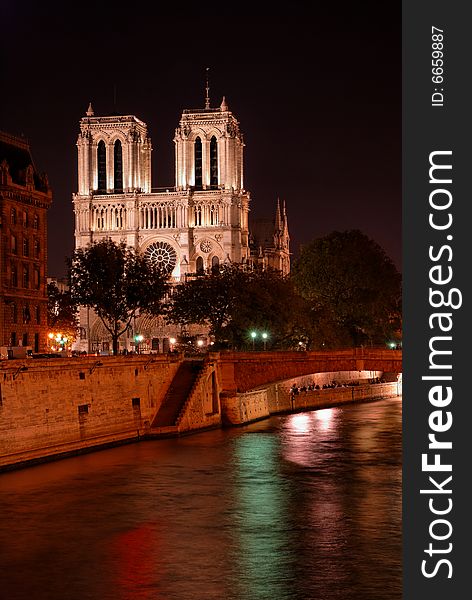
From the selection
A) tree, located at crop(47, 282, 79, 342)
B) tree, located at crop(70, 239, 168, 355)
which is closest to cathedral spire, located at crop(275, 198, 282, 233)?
tree, located at crop(47, 282, 79, 342)

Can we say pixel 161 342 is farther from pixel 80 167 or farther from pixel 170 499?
pixel 170 499

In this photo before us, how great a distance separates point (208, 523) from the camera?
40.1 meters

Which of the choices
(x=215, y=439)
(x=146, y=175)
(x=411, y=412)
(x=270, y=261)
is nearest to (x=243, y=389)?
(x=215, y=439)

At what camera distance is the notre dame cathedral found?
135 meters

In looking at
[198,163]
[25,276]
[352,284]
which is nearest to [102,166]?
[198,163]

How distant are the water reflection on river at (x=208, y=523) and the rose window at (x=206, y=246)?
78062 mm

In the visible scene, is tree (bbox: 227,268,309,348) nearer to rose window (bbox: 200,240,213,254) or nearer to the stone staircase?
the stone staircase

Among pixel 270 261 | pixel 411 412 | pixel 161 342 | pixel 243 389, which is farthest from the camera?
pixel 270 261

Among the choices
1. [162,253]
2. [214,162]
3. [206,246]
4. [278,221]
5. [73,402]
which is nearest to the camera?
[73,402]

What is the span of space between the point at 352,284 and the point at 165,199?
Answer: 4170 centimetres

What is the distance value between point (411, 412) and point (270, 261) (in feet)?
447

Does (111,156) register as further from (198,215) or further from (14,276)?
(14,276)

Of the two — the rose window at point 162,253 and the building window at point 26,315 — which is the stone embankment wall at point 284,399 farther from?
the rose window at point 162,253

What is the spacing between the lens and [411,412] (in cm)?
2598
